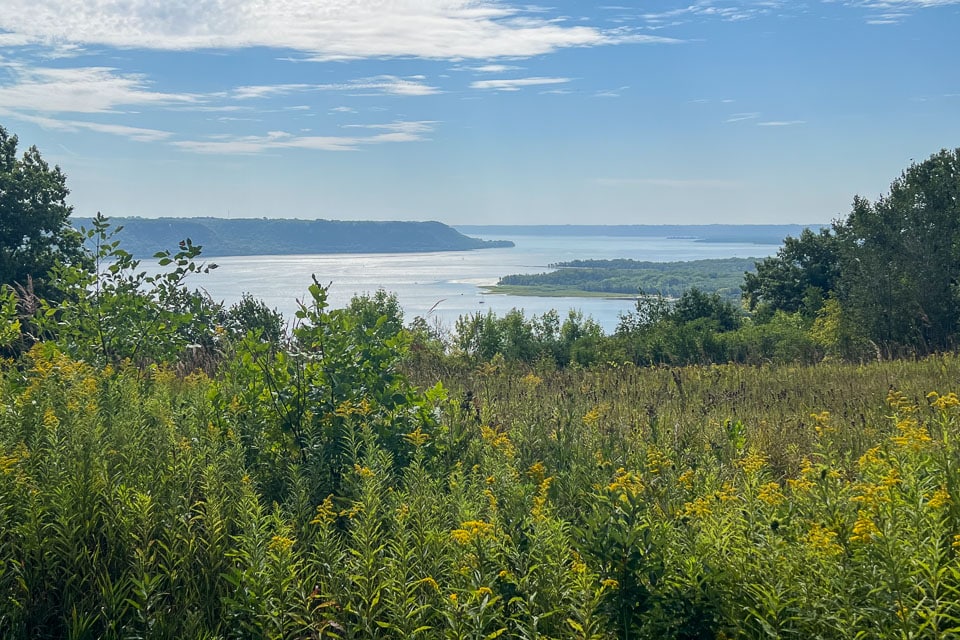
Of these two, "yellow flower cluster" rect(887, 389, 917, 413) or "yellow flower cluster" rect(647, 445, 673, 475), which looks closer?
"yellow flower cluster" rect(647, 445, 673, 475)

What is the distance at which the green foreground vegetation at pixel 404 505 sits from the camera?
9.99ft

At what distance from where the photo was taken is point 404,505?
3.60 m

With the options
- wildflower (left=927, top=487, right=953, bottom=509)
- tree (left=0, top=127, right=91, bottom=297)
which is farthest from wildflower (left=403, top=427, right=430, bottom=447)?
tree (left=0, top=127, right=91, bottom=297)

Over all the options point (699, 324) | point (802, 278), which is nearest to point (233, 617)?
point (699, 324)

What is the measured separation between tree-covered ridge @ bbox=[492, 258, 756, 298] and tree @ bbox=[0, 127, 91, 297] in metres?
60.6

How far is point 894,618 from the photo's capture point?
2.73 meters

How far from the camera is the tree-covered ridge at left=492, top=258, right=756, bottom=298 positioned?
96.2m

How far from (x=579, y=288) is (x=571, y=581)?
105 m

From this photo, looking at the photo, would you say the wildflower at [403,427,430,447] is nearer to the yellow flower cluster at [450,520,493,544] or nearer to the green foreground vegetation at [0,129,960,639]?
the green foreground vegetation at [0,129,960,639]

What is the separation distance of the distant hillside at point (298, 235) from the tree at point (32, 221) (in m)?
7.04

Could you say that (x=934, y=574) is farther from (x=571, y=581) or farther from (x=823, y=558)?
(x=571, y=581)

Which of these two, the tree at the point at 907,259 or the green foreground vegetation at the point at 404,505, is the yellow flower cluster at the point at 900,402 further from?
the tree at the point at 907,259

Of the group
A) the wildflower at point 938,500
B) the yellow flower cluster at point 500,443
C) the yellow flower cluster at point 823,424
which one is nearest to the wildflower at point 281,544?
the yellow flower cluster at point 500,443

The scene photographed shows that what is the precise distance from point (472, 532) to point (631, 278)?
110 meters
